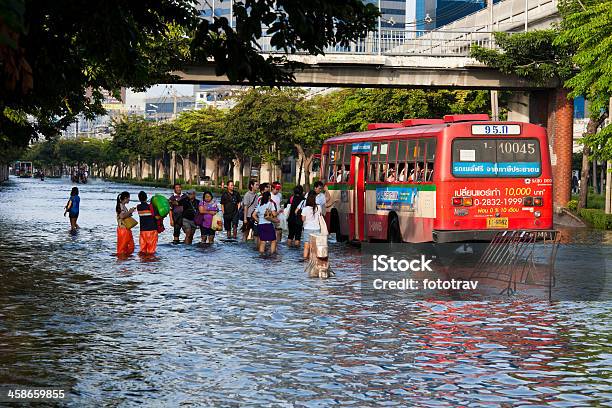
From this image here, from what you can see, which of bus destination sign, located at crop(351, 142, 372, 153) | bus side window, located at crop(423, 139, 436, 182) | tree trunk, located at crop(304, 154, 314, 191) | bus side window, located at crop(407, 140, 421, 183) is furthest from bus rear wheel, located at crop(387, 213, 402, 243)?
tree trunk, located at crop(304, 154, 314, 191)

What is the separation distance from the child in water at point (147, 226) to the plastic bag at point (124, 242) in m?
0.29

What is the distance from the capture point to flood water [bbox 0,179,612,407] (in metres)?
10.2

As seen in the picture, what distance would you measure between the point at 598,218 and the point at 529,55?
11.1 metres

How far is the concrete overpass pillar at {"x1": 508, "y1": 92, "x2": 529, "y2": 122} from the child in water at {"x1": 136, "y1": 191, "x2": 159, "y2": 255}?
32186 millimetres

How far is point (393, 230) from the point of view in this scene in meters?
29.0

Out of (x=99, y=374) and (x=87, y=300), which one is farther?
(x=87, y=300)

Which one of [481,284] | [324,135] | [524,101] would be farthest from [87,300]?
[324,135]

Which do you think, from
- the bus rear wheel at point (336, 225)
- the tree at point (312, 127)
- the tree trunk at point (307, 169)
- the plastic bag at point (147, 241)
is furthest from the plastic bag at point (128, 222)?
the tree at point (312, 127)

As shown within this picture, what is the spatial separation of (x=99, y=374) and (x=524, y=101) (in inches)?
1901

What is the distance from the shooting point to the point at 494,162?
2633 cm

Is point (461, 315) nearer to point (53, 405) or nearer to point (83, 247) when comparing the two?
point (53, 405)

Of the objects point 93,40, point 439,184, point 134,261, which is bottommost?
point 134,261

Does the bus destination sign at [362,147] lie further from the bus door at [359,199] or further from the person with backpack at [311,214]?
the person with backpack at [311,214]

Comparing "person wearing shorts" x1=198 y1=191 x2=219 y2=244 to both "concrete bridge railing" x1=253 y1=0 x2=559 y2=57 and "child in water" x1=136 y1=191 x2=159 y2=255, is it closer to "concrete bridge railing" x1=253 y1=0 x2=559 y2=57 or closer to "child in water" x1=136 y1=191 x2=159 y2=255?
"child in water" x1=136 y1=191 x2=159 y2=255
